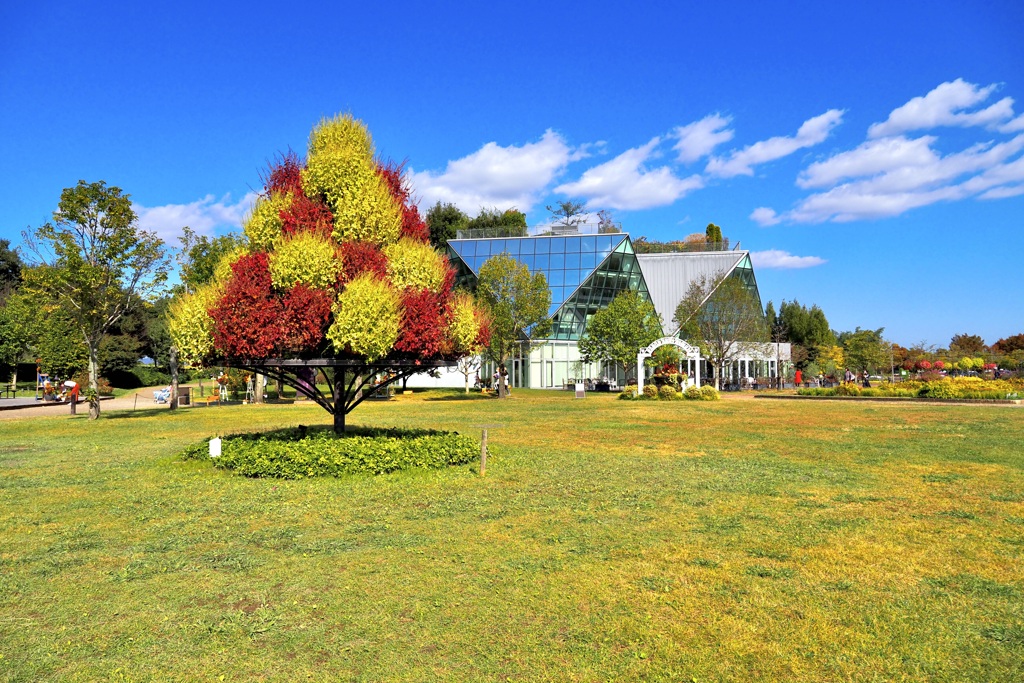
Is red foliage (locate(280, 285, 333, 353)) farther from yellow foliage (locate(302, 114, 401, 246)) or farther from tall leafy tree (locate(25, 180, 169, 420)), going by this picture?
tall leafy tree (locate(25, 180, 169, 420))

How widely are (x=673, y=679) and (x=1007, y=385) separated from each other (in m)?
40.3

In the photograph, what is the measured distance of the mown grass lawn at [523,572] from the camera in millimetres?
5000

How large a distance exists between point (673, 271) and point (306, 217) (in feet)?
189

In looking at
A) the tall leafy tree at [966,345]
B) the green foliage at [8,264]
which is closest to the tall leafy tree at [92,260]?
the green foliage at [8,264]

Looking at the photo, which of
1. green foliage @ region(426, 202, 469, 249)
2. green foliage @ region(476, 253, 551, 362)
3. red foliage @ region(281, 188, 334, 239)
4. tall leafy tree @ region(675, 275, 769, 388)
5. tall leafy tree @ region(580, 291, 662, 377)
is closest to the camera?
red foliage @ region(281, 188, 334, 239)

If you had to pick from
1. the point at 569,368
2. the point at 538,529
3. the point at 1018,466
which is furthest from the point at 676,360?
the point at 538,529

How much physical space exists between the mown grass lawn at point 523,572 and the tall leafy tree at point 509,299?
103ft

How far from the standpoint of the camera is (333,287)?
1387cm

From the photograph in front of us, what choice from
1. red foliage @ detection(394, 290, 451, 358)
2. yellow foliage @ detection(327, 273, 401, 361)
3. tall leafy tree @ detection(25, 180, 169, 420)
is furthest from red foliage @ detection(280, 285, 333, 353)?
tall leafy tree @ detection(25, 180, 169, 420)

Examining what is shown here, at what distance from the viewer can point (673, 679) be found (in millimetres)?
4680

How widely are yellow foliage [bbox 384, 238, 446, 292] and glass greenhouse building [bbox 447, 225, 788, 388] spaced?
145ft

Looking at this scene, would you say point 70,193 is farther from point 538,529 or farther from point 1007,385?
point 1007,385

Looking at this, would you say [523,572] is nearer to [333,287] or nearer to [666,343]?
[333,287]

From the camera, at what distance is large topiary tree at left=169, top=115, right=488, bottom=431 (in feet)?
42.7
